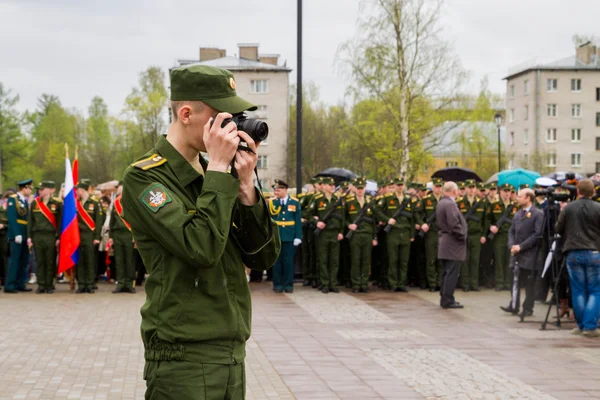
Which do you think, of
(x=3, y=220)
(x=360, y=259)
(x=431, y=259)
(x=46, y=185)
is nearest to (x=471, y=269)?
(x=431, y=259)

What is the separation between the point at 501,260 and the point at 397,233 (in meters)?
2.46

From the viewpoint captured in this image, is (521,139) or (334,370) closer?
(334,370)

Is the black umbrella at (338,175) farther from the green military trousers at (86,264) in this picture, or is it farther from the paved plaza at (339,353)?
the paved plaza at (339,353)

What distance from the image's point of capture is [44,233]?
16.9 m

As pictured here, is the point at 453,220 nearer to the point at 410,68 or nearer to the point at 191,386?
the point at 191,386

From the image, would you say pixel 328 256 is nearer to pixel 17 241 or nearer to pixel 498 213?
pixel 498 213

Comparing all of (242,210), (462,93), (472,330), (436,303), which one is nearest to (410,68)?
(462,93)

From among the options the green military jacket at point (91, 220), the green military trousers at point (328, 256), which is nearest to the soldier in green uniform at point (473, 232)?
the green military trousers at point (328, 256)

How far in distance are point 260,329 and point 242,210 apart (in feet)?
28.4

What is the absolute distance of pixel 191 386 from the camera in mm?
3057

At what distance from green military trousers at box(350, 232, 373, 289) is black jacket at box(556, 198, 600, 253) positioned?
243 inches

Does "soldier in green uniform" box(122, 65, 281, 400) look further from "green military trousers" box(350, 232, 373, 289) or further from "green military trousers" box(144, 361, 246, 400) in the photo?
"green military trousers" box(350, 232, 373, 289)

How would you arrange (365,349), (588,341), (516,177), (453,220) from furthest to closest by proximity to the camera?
(516,177) < (453,220) < (588,341) < (365,349)

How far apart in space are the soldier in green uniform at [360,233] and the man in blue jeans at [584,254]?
611 cm
